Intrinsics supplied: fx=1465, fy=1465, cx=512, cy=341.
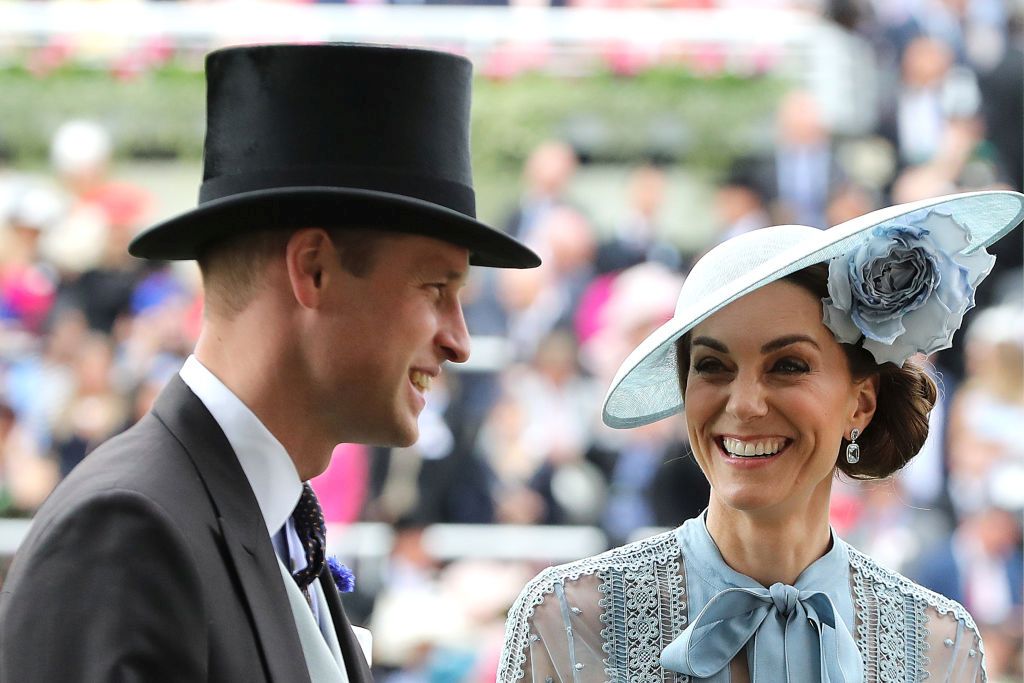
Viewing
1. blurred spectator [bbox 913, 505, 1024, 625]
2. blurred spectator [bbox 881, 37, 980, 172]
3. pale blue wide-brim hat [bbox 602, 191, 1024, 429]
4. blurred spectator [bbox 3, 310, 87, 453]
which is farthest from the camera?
blurred spectator [bbox 881, 37, 980, 172]

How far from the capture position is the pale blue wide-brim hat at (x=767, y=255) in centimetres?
Answer: 270

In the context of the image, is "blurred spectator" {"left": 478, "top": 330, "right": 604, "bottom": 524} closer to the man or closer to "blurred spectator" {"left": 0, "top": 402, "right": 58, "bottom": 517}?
"blurred spectator" {"left": 0, "top": 402, "right": 58, "bottom": 517}

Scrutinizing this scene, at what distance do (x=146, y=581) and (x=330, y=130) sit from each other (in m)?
0.83

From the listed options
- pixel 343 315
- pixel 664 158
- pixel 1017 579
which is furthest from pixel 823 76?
pixel 343 315

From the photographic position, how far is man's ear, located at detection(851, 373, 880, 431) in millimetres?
2955

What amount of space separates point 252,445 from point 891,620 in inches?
54.1

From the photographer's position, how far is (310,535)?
2.55m

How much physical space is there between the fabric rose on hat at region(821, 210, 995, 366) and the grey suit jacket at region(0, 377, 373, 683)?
3.99 ft

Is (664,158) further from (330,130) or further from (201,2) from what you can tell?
(330,130)

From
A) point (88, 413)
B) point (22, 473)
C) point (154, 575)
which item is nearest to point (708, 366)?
point (154, 575)

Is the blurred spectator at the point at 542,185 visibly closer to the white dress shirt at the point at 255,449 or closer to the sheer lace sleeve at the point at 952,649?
the sheer lace sleeve at the point at 952,649

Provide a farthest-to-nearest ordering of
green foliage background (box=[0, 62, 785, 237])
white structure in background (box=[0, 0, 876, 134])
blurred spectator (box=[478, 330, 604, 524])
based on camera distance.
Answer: white structure in background (box=[0, 0, 876, 134]) < green foliage background (box=[0, 62, 785, 237]) < blurred spectator (box=[478, 330, 604, 524])

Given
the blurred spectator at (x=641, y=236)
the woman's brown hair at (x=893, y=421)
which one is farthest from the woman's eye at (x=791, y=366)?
the blurred spectator at (x=641, y=236)

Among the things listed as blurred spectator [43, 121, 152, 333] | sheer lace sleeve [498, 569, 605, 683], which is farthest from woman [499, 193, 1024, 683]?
blurred spectator [43, 121, 152, 333]
